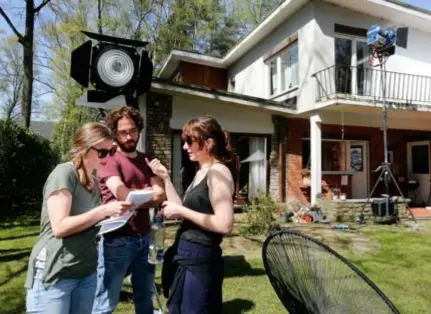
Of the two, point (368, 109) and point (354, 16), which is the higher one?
point (354, 16)

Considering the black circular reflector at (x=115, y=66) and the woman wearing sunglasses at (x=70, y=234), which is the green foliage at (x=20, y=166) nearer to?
the black circular reflector at (x=115, y=66)

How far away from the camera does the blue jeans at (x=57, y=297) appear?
1.78m

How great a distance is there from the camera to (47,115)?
29953mm

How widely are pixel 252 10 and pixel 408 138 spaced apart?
14.1m

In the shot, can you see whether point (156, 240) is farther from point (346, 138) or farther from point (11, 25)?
point (11, 25)

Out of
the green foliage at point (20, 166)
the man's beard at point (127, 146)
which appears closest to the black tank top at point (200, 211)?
the man's beard at point (127, 146)

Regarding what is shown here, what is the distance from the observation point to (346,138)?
1205 cm

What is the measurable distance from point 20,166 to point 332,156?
906 centimetres

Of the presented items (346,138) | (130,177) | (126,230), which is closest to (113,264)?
(126,230)

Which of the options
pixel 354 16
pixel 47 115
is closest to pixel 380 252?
pixel 354 16

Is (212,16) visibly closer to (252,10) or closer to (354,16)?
(252,10)

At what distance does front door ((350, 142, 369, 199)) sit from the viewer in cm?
1229

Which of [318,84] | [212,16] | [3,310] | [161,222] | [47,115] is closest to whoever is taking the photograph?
[161,222]

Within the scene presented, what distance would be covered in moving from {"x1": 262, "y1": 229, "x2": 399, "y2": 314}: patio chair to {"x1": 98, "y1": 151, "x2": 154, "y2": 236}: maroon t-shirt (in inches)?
35.8
